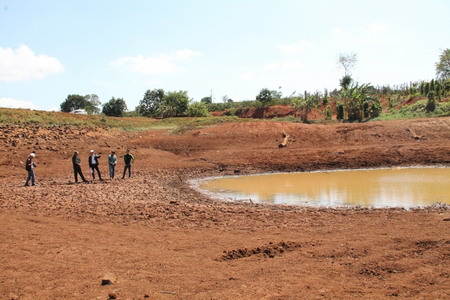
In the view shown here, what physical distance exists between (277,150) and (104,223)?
1816cm

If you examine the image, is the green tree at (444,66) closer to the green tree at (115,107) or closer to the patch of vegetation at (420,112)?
the patch of vegetation at (420,112)

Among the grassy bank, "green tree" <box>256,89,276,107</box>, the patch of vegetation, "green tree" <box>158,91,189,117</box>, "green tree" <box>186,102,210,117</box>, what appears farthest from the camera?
"green tree" <box>256,89,276,107</box>

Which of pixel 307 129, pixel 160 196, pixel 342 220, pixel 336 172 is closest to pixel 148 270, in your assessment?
pixel 342 220

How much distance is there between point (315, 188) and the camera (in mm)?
16953

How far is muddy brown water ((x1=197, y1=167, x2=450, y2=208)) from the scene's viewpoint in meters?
13.7

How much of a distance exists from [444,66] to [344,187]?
55.0 meters

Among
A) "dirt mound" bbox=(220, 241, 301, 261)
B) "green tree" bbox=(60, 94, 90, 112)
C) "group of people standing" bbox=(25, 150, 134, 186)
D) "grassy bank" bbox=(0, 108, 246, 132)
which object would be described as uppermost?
"green tree" bbox=(60, 94, 90, 112)

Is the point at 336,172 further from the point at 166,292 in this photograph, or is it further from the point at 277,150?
the point at 166,292

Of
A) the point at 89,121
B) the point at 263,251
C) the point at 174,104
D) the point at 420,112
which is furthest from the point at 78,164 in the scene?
the point at 174,104

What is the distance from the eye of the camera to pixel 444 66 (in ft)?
203

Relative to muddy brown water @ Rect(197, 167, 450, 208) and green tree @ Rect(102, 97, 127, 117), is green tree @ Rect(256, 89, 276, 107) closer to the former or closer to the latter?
green tree @ Rect(102, 97, 127, 117)

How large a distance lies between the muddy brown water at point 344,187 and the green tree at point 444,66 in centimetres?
4692

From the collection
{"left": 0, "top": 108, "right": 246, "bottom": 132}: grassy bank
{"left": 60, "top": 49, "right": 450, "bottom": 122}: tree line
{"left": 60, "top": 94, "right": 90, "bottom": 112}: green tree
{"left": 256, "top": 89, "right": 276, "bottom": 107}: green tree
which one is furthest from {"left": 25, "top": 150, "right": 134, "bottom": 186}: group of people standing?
{"left": 60, "top": 94, "right": 90, "bottom": 112}: green tree

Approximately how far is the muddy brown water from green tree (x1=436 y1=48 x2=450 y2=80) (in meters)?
46.9
